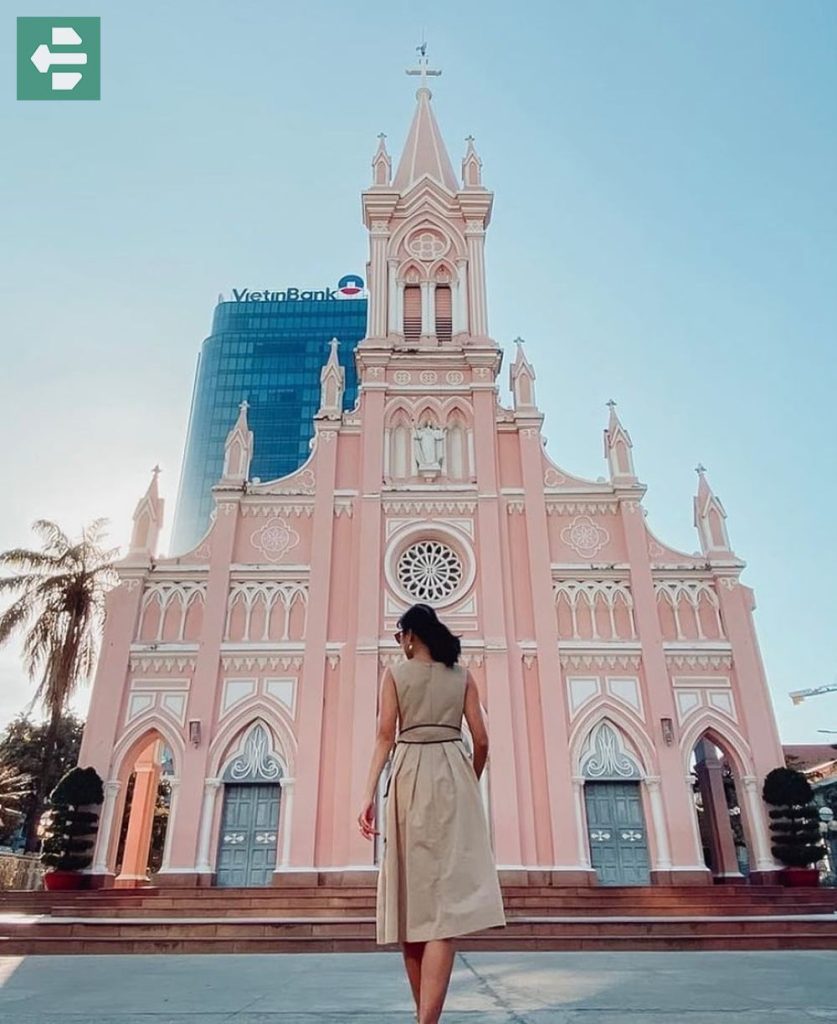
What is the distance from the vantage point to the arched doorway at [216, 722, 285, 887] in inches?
621

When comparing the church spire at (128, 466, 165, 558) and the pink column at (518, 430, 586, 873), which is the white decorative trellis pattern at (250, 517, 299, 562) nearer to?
the church spire at (128, 466, 165, 558)

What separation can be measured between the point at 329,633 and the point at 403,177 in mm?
16931

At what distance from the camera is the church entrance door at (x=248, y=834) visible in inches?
619

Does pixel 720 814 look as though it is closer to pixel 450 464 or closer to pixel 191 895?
pixel 450 464

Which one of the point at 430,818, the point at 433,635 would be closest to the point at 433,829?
the point at 430,818

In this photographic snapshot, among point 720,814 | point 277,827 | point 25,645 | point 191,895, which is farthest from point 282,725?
point 720,814

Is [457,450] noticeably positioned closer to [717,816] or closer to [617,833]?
[617,833]

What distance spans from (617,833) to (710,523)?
811 cm

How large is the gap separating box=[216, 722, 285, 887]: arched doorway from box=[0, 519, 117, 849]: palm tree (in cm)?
671

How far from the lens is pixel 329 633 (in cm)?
1769

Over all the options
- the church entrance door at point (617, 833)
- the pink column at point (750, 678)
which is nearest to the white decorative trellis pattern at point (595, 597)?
the pink column at point (750, 678)

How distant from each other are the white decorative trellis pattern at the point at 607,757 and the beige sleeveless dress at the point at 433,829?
Result: 1455cm

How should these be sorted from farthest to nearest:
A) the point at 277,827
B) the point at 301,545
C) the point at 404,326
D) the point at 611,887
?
1. the point at 404,326
2. the point at 301,545
3. the point at 277,827
4. the point at 611,887

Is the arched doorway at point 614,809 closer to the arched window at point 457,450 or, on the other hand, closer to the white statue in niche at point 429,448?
the arched window at point 457,450
